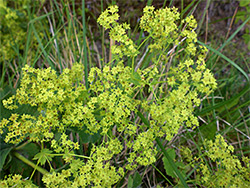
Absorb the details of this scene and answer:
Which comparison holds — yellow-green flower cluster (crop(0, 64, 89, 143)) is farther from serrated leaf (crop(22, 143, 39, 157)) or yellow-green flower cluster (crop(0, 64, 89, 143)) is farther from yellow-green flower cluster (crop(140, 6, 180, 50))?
yellow-green flower cluster (crop(140, 6, 180, 50))

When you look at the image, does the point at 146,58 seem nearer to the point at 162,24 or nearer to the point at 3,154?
the point at 162,24

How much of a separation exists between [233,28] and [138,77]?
9.99ft

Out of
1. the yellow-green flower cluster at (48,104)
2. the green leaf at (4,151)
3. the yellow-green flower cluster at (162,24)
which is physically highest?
the yellow-green flower cluster at (162,24)

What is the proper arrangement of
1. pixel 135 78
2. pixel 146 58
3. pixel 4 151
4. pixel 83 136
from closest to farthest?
1. pixel 135 78
2. pixel 83 136
3. pixel 4 151
4. pixel 146 58

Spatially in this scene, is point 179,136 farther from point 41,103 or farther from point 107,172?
Answer: point 41,103

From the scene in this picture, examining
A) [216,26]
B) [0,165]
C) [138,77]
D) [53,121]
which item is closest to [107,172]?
[53,121]

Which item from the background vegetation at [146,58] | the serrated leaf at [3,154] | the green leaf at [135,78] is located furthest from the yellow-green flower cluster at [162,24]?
the serrated leaf at [3,154]

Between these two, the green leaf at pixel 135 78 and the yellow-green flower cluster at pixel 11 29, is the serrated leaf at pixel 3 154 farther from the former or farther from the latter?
the yellow-green flower cluster at pixel 11 29

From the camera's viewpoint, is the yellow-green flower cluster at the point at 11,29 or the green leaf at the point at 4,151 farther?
the yellow-green flower cluster at the point at 11,29

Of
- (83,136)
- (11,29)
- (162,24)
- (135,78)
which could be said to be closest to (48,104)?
(83,136)

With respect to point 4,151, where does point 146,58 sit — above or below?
above

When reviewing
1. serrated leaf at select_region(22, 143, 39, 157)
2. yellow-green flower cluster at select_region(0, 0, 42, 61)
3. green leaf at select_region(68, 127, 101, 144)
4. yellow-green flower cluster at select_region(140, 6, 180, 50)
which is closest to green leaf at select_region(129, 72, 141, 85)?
yellow-green flower cluster at select_region(140, 6, 180, 50)

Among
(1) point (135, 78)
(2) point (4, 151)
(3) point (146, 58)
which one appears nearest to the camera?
(1) point (135, 78)

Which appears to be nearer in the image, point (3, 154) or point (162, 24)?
point (162, 24)
